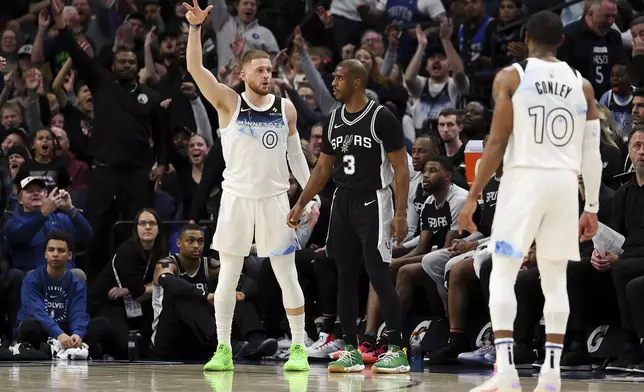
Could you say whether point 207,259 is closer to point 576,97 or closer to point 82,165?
point 82,165

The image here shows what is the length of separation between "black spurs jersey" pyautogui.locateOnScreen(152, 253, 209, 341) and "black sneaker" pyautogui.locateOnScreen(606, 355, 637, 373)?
411cm

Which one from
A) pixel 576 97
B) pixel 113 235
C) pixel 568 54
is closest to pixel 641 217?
pixel 576 97

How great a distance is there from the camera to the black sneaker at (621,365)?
31.9 ft

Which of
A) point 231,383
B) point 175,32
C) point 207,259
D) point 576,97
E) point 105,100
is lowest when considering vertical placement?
point 231,383

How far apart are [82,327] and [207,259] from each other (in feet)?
4.56

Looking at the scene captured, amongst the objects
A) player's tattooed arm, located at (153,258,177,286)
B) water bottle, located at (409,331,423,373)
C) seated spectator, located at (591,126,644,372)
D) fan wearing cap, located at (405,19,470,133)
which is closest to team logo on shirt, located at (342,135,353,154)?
water bottle, located at (409,331,423,373)

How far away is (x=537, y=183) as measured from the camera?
23.2 feet

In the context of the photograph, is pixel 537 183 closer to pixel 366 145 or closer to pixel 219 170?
pixel 366 145

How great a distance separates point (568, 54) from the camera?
13.9 m

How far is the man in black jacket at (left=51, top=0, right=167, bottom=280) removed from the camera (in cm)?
1441

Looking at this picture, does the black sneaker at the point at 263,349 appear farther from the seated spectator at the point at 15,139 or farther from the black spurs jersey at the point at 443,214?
the seated spectator at the point at 15,139

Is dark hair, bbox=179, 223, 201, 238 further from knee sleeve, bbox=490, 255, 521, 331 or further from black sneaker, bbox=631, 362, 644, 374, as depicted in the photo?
knee sleeve, bbox=490, 255, 521, 331

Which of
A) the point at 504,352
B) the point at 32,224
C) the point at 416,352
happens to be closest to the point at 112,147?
the point at 32,224

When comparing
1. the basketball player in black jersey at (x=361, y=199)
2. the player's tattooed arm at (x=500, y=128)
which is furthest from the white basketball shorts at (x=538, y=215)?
the basketball player in black jersey at (x=361, y=199)
